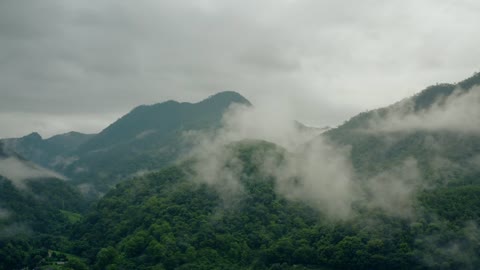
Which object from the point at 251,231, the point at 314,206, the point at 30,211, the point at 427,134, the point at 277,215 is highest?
the point at 427,134

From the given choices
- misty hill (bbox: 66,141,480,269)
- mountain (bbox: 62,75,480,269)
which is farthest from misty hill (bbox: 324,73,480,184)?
misty hill (bbox: 66,141,480,269)

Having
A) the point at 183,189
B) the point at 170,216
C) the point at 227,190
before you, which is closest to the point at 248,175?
the point at 227,190

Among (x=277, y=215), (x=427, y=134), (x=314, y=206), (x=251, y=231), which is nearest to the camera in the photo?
(x=251, y=231)

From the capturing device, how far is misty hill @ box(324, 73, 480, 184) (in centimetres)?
8869

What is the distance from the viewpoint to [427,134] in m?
103

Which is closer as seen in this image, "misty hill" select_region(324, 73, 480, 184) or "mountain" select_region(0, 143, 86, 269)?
"mountain" select_region(0, 143, 86, 269)

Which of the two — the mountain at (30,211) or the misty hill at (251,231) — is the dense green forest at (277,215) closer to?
the misty hill at (251,231)

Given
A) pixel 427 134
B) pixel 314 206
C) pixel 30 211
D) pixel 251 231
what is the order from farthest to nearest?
pixel 30 211, pixel 427 134, pixel 314 206, pixel 251 231

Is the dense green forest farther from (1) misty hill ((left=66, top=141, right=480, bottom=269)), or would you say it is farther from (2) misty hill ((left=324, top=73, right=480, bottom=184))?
(2) misty hill ((left=324, top=73, right=480, bottom=184))

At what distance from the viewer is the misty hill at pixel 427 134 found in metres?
88.7

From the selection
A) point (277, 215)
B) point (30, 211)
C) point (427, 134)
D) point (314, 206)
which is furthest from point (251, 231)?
point (30, 211)

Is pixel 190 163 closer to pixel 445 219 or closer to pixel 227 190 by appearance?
pixel 227 190

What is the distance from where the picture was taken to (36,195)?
128m

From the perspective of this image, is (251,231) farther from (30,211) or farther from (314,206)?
(30,211)
